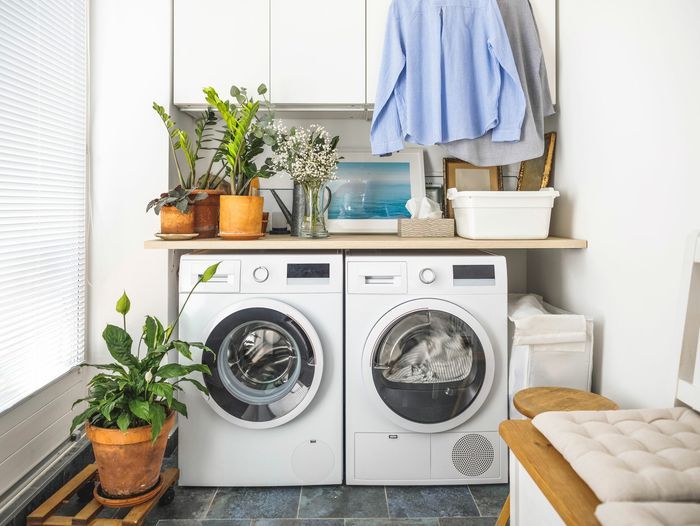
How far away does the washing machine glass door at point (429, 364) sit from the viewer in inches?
76.7

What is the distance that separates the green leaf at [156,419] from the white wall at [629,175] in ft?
5.05

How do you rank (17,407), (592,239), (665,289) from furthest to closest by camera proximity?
(592,239) → (17,407) → (665,289)

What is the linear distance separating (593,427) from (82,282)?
2.03 meters

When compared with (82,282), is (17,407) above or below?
below

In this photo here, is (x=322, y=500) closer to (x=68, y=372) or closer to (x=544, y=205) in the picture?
(x=68, y=372)

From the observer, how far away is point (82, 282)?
218 cm

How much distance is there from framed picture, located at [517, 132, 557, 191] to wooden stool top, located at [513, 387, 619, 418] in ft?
3.40

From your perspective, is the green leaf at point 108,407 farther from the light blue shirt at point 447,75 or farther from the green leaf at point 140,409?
the light blue shirt at point 447,75

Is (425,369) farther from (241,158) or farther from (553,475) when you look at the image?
(241,158)

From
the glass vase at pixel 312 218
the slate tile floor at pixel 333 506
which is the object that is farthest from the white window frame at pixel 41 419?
the glass vase at pixel 312 218

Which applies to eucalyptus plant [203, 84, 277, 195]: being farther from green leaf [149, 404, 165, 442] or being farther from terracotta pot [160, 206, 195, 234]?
green leaf [149, 404, 165, 442]

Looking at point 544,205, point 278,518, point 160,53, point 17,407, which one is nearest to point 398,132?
point 544,205

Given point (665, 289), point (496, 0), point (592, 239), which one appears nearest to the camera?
point (665, 289)

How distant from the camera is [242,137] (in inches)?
81.1
